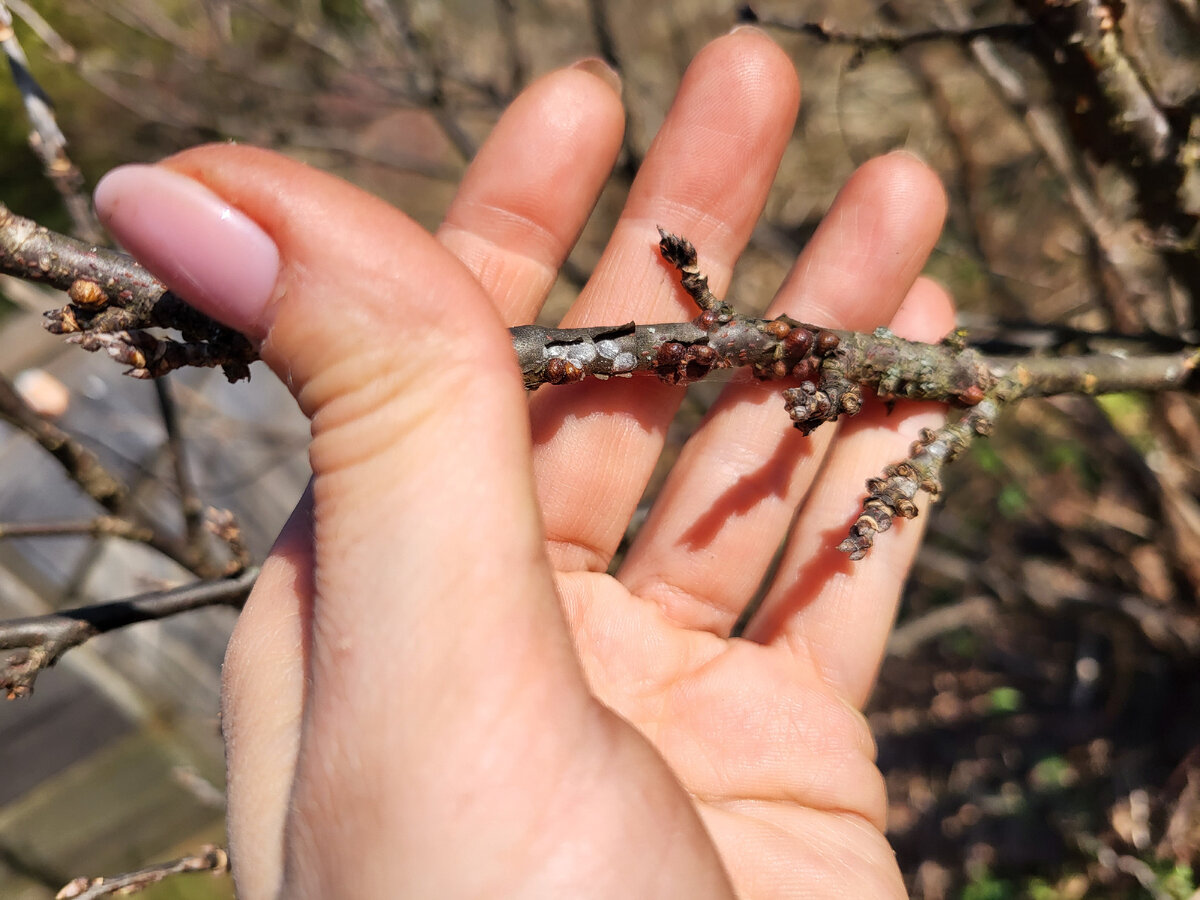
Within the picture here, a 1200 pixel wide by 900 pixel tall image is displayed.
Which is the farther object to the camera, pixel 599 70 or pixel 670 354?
pixel 599 70

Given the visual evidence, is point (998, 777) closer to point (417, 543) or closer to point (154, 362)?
point (417, 543)

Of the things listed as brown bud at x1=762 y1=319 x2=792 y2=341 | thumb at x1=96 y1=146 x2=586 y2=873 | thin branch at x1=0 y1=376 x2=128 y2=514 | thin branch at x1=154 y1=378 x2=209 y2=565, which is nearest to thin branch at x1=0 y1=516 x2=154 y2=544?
thin branch at x1=0 y1=376 x2=128 y2=514

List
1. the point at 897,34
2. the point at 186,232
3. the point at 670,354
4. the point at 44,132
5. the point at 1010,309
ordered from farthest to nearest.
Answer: the point at 1010,309, the point at 897,34, the point at 670,354, the point at 44,132, the point at 186,232

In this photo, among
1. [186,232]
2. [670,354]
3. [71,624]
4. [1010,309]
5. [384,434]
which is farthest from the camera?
[1010,309]

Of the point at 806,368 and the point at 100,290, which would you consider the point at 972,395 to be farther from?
the point at 100,290

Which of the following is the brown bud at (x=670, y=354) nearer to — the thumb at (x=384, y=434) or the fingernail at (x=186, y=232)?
the thumb at (x=384, y=434)

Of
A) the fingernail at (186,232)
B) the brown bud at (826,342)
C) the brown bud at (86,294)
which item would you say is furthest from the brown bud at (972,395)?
the brown bud at (86,294)

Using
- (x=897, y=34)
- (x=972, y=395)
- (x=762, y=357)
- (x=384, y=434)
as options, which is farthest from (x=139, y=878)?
(x=897, y=34)
